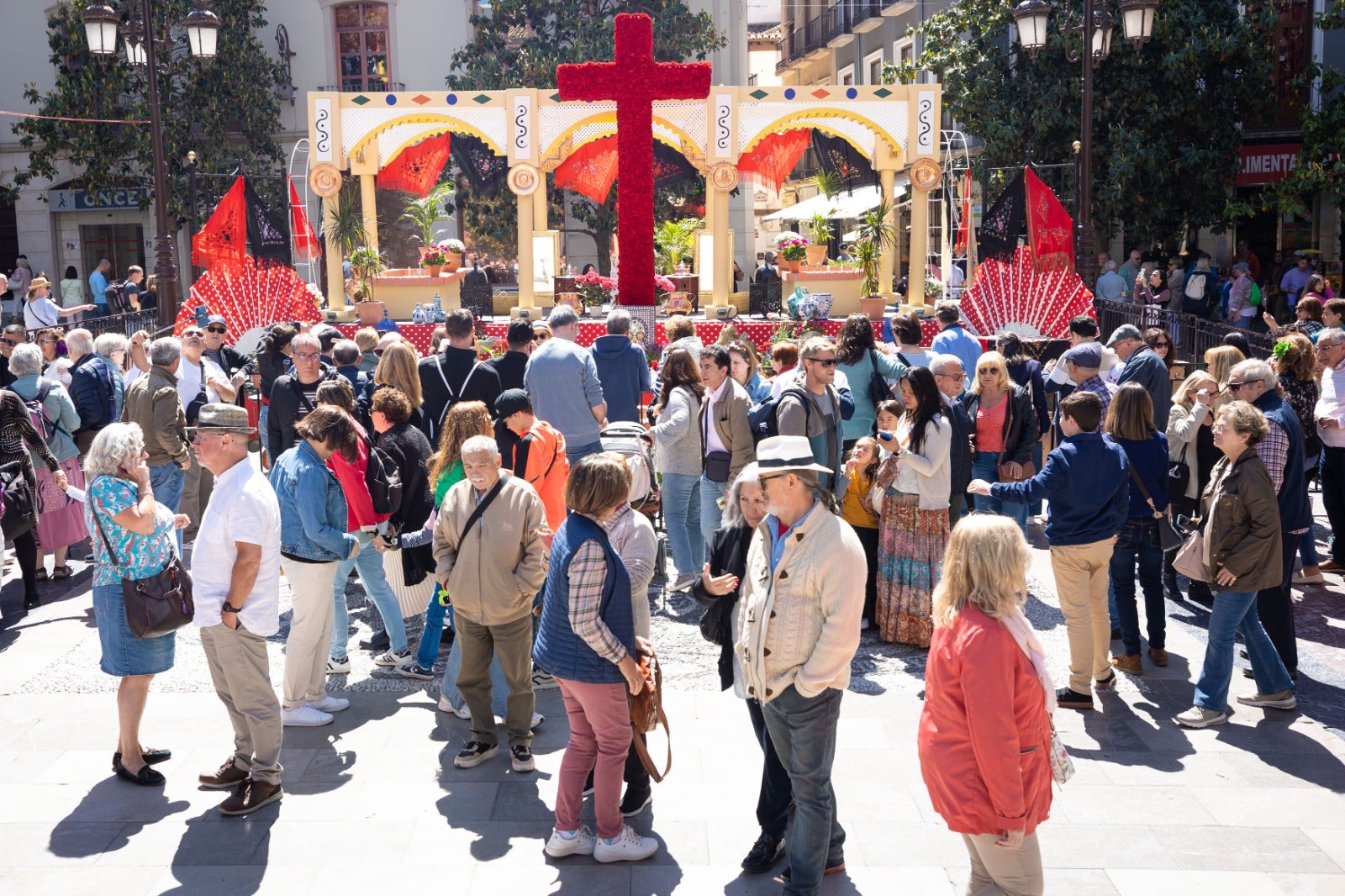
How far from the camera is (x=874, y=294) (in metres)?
17.8

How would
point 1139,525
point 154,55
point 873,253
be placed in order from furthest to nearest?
point 873,253
point 154,55
point 1139,525

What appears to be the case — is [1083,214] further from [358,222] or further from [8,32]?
[8,32]

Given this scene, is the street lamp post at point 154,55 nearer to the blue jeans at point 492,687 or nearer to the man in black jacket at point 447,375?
the man in black jacket at point 447,375

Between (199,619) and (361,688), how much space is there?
164cm

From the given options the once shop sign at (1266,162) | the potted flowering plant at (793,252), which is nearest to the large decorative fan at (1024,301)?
the potted flowering plant at (793,252)

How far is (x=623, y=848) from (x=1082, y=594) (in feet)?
8.66

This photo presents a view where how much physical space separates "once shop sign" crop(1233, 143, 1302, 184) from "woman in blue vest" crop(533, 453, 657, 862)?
18415mm

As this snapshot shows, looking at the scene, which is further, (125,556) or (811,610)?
(125,556)

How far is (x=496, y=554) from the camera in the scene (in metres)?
4.98

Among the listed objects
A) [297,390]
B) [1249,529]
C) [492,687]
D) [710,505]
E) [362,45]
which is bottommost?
[492,687]

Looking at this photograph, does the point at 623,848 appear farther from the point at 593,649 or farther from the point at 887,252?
the point at 887,252

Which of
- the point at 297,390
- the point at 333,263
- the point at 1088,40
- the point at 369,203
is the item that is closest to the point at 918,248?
the point at 1088,40

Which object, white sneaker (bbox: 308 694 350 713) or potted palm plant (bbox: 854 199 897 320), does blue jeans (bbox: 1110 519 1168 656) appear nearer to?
white sneaker (bbox: 308 694 350 713)

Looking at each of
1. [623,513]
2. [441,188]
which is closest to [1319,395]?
[623,513]
